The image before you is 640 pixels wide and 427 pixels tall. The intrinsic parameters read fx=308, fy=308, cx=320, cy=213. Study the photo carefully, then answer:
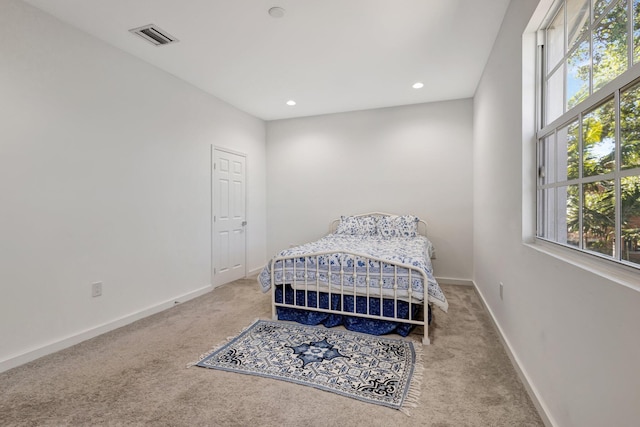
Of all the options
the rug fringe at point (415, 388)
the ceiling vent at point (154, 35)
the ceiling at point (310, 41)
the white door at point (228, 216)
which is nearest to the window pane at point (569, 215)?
the rug fringe at point (415, 388)

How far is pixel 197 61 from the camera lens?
3098 mm

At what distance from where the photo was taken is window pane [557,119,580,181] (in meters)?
1.46

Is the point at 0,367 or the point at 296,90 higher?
the point at 296,90

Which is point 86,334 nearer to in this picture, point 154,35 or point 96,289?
point 96,289

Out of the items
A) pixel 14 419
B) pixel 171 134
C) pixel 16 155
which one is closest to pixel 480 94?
pixel 171 134

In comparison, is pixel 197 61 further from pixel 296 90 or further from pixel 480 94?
pixel 480 94

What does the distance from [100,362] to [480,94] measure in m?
4.41

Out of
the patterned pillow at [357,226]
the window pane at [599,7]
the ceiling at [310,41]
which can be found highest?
the ceiling at [310,41]

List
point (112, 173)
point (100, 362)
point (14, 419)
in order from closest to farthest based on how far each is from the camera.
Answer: point (14, 419), point (100, 362), point (112, 173)

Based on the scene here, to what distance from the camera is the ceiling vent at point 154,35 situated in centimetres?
251

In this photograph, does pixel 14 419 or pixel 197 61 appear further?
pixel 197 61

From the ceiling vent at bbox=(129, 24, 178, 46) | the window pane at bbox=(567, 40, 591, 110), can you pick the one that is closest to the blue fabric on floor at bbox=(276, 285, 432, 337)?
the window pane at bbox=(567, 40, 591, 110)

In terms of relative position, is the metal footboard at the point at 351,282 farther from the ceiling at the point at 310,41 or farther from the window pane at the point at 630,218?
the ceiling at the point at 310,41

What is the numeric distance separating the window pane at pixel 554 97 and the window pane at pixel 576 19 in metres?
0.18
